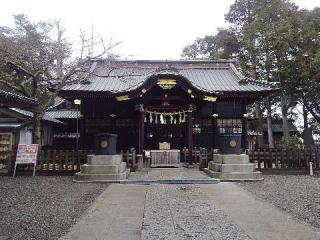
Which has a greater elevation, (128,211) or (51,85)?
(51,85)

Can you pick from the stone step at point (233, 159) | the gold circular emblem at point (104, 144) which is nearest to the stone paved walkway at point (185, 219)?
the stone step at point (233, 159)

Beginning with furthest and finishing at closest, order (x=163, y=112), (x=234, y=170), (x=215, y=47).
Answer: (x=215, y=47) → (x=163, y=112) → (x=234, y=170)

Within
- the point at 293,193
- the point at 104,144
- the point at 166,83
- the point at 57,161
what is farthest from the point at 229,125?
the point at 293,193

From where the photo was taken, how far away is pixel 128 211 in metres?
7.34

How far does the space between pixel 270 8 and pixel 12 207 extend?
1070 inches

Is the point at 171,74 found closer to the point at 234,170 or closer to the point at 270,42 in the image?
the point at 234,170

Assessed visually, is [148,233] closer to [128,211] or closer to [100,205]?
[128,211]

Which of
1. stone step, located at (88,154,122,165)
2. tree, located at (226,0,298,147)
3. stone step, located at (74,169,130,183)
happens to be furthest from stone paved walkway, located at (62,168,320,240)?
tree, located at (226,0,298,147)

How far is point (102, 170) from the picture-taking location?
12.8m

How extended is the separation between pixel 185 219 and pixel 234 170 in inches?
269

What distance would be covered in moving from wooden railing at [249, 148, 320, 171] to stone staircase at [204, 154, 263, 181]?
2.00 m

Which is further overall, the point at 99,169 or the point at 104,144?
the point at 104,144

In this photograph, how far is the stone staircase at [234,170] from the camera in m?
12.8

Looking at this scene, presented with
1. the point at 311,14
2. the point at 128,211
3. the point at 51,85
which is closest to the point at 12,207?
the point at 128,211
